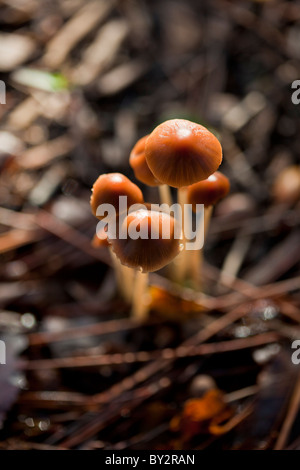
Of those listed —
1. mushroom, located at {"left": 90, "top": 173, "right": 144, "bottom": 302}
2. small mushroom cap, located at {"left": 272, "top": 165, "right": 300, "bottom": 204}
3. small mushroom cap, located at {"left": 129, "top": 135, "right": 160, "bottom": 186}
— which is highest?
small mushroom cap, located at {"left": 272, "top": 165, "right": 300, "bottom": 204}

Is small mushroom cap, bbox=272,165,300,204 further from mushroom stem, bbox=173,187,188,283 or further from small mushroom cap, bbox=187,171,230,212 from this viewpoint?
small mushroom cap, bbox=187,171,230,212

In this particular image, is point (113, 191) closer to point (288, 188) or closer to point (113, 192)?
point (113, 192)

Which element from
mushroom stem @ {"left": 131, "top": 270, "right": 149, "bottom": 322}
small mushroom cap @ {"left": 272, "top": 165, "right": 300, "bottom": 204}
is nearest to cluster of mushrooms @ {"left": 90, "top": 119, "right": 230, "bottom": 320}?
mushroom stem @ {"left": 131, "top": 270, "right": 149, "bottom": 322}

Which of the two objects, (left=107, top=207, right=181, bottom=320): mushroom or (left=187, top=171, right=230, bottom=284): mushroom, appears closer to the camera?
(left=107, top=207, right=181, bottom=320): mushroom

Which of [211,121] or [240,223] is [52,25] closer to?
[211,121]

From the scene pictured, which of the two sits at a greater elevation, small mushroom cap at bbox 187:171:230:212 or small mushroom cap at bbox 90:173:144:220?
small mushroom cap at bbox 187:171:230:212

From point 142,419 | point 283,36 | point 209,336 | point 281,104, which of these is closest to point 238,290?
point 209,336

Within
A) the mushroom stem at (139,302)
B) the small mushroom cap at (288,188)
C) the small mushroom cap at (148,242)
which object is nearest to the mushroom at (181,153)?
the small mushroom cap at (148,242)
